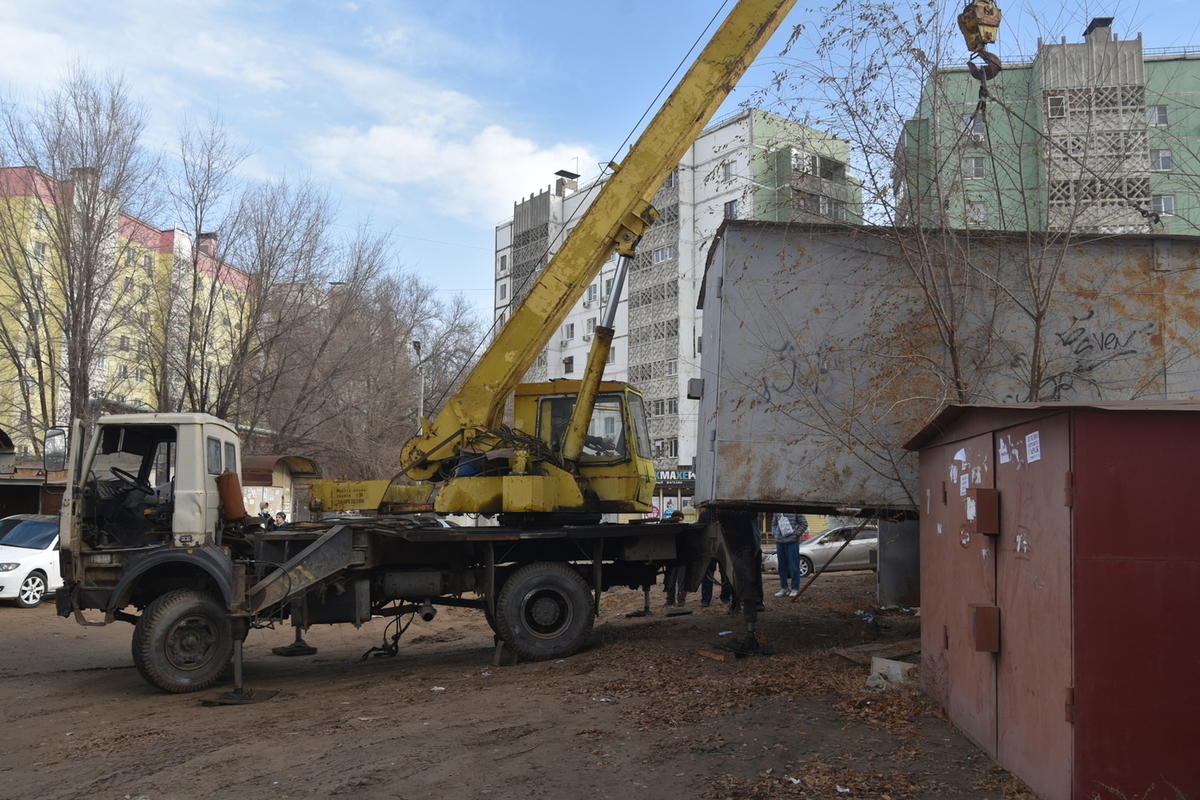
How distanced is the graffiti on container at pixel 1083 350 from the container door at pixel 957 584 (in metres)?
2.24

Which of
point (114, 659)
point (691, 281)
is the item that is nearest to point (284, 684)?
point (114, 659)

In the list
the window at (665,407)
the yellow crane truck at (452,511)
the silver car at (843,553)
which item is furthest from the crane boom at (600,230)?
the window at (665,407)

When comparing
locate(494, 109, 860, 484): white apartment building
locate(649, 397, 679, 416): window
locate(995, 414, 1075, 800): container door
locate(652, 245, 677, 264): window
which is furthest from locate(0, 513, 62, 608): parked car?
locate(652, 245, 677, 264): window

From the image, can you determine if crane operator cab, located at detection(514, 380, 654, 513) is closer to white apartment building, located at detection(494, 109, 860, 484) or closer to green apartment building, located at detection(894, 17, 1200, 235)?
green apartment building, located at detection(894, 17, 1200, 235)

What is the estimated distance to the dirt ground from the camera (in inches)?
218

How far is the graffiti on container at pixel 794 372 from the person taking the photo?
932 cm

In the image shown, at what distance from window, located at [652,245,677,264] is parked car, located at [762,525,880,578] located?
32393 mm

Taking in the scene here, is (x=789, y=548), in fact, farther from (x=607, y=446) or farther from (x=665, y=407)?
(x=665, y=407)

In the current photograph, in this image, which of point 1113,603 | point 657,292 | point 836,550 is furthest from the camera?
point 657,292

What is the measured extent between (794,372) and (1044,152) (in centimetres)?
310

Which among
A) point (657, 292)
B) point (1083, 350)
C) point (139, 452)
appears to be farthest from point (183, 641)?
point (657, 292)

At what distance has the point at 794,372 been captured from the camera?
371 inches

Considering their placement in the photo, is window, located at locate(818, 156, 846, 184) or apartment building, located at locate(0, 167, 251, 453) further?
apartment building, located at locate(0, 167, 251, 453)

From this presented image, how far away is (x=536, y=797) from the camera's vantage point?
536 centimetres
